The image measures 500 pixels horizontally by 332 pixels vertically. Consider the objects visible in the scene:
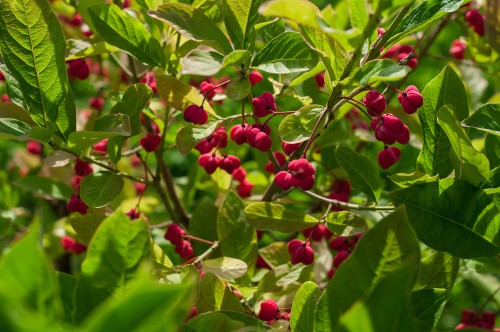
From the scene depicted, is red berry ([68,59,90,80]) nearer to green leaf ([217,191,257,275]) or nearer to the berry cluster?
green leaf ([217,191,257,275])

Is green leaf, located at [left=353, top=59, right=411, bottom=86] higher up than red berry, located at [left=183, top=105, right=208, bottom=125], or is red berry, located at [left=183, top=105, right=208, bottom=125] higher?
green leaf, located at [left=353, top=59, right=411, bottom=86]

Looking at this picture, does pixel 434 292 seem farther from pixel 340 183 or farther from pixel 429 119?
pixel 340 183

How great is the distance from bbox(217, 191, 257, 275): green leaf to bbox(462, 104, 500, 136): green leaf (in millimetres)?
443

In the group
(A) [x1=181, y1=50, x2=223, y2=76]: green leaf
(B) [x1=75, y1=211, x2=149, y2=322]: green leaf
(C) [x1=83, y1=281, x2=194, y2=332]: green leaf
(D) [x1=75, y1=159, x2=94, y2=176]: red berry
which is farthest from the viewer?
(D) [x1=75, y1=159, x2=94, y2=176]: red berry

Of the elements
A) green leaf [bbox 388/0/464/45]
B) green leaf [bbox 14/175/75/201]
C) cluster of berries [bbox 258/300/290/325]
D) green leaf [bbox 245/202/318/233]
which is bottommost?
green leaf [bbox 14/175/75/201]

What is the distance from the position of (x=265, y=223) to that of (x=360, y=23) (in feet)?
1.32

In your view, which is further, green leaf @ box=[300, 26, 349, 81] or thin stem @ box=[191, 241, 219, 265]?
thin stem @ box=[191, 241, 219, 265]

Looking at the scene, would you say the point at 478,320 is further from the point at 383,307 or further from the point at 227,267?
the point at 383,307

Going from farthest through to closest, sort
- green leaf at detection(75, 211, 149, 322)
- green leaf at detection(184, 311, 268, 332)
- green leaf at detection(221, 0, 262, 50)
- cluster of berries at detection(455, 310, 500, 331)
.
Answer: cluster of berries at detection(455, 310, 500, 331), green leaf at detection(221, 0, 262, 50), green leaf at detection(184, 311, 268, 332), green leaf at detection(75, 211, 149, 322)

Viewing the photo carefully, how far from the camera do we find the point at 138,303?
1.69ft

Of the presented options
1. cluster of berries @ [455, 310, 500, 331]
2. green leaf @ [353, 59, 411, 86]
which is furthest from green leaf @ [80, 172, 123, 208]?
cluster of berries @ [455, 310, 500, 331]

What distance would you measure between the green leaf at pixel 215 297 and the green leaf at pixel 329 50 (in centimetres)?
36

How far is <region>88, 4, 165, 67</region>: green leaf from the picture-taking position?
1161 mm

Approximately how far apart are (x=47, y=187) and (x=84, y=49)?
652 mm
